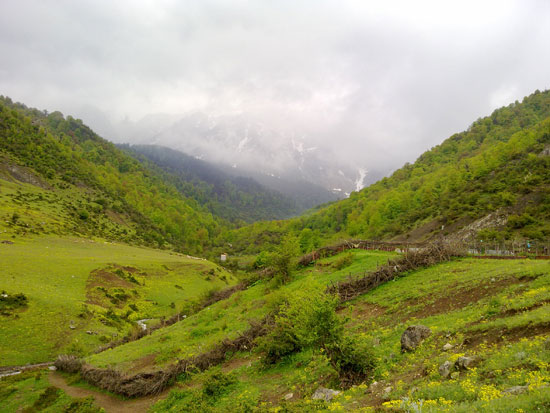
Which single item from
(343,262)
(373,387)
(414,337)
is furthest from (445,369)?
(343,262)

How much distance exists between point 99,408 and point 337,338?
1951 centimetres

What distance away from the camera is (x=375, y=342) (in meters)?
15.8

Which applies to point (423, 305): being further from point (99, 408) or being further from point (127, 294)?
point (127, 294)

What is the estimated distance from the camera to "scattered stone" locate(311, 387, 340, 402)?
39.4 feet

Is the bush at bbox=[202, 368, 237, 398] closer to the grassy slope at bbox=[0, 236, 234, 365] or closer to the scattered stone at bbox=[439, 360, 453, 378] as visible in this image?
the scattered stone at bbox=[439, 360, 453, 378]

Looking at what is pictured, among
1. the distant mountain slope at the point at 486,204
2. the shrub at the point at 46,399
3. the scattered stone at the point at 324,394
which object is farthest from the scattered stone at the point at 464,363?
the distant mountain slope at the point at 486,204

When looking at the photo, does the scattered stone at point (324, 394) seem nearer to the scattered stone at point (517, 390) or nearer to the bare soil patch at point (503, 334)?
the bare soil patch at point (503, 334)

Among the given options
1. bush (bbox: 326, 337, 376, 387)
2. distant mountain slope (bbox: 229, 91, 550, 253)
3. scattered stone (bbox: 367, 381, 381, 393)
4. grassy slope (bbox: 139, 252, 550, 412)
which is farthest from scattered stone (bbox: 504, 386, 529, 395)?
distant mountain slope (bbox: 229, 91, 550, 253)

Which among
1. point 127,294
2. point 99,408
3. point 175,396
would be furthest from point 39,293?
point 175,396

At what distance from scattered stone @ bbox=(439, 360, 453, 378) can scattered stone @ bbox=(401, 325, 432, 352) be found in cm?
319

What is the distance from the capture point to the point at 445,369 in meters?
10.1

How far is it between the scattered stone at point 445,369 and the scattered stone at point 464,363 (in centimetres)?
22

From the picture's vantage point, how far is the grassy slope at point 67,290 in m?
33.0

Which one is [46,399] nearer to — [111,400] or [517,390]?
[111,400]
